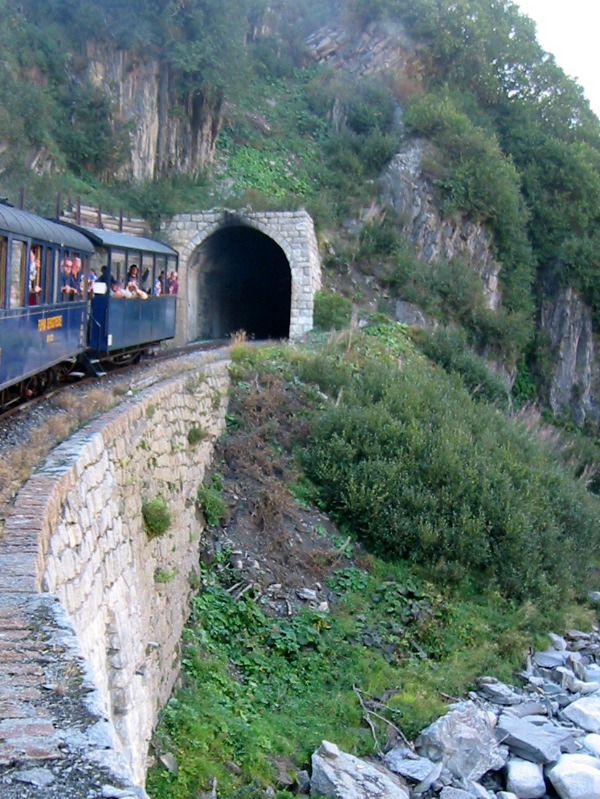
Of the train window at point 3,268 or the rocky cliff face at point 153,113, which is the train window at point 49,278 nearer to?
the train window at point 3,268

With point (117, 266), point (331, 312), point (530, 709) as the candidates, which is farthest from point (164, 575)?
point (331, 312)

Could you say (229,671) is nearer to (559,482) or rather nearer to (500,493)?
(500,493)

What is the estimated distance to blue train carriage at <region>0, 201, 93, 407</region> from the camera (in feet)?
30.2

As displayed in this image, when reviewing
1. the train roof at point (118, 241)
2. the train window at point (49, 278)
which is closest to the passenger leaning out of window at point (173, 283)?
the train roof at point (118, 241)

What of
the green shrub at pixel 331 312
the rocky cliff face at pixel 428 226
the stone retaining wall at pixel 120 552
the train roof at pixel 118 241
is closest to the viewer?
the stone retaining wall at pixel 120 552

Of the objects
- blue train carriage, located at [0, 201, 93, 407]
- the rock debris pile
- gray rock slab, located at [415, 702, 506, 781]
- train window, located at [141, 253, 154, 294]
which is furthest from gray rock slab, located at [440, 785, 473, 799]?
train window, located at [141, 253, 154, 294]

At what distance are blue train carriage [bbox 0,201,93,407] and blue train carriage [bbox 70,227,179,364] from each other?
0.54 m

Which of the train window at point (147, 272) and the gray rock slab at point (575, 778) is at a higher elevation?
the train window at point (147, 272)

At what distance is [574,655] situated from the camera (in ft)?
41.5

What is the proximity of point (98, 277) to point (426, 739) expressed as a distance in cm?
954

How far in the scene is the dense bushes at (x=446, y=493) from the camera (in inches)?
526

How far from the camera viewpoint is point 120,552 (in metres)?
7.30

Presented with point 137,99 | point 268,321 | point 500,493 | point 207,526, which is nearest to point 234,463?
point 207,526

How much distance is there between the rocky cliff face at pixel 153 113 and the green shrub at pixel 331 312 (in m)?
6.76
